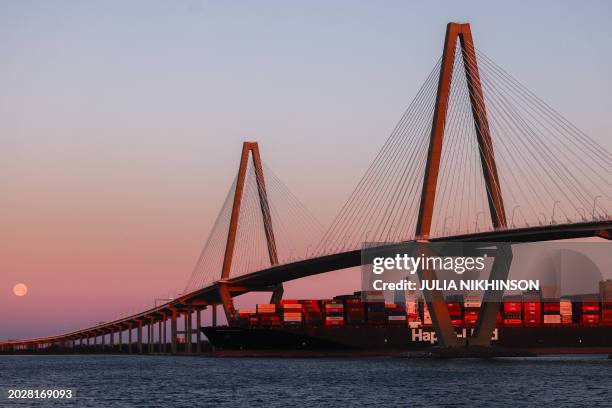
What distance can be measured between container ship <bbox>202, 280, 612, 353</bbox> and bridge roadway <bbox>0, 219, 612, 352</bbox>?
11.8 ft

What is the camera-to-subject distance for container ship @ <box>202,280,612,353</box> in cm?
9419

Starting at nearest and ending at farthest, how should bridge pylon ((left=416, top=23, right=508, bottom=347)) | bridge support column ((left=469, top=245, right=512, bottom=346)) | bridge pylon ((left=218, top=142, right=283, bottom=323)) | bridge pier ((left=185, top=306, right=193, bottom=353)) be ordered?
1. bridge pylon ((left=416, top=23, right=508, bottom=347))
2. bridge support column ((left=469, top=245, right=512, bottom=346))
3. bridge pylon ((left=218, top=142, right=283, bottom=323))
4. bridge pier ((left=185, top=306, right=193, bottom=353))

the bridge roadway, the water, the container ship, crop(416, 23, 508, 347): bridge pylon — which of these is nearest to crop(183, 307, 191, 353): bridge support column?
the bridge roadway

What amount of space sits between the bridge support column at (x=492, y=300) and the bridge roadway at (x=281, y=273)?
1598 mm

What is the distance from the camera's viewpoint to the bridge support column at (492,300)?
6956 centimetres

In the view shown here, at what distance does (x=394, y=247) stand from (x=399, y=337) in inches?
993

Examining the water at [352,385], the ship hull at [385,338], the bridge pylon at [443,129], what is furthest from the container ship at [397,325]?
the bridge pylon at [443,129]

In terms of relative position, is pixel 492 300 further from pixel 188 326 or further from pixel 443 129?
pixel 188 326

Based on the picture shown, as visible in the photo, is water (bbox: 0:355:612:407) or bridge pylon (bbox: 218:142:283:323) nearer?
water (bbox: 0:355:612:407)

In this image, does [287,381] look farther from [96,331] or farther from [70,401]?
[96,331]

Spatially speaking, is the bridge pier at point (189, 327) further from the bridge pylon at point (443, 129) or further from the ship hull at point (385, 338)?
the bridge pylon at point (443, 129)

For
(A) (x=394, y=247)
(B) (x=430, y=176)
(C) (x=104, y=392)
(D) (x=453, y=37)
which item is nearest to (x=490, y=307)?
(A) (x=394, y=247)

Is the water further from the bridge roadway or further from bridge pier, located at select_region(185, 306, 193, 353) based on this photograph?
bridge pier, located at select_region(185, 306, 193, 353)

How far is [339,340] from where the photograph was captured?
9369 centimetres
